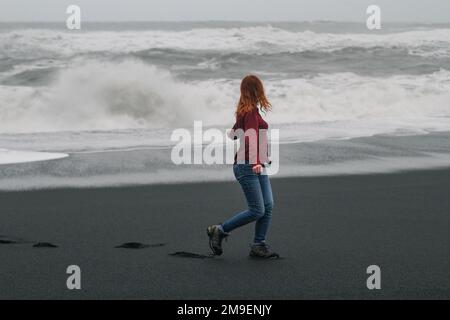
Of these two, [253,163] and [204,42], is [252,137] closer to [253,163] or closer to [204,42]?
[253,163]

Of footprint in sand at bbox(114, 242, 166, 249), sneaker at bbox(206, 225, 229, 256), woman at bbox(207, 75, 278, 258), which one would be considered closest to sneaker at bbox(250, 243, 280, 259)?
woman at bbox(207, 75, 278, 258)

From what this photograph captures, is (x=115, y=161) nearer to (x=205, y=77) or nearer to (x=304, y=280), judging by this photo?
(x=304, y=280)

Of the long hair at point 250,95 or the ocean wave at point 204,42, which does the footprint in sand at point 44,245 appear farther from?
the ocean wave at point 204,42

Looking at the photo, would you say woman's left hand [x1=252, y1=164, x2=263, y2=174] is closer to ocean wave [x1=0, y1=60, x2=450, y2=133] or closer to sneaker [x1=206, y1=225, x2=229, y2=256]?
sneaker [x1=206, y1=225, x2=229, y2=256]

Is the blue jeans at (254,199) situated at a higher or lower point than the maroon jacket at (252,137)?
lower

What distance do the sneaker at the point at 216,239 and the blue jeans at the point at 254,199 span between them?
51mm

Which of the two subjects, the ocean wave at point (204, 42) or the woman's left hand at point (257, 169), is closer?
the woman's left hand at point (257, 169)

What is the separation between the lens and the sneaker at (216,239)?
5746 mm

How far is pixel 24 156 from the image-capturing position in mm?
11078

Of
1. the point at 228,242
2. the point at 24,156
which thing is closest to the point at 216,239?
the point at 228,242

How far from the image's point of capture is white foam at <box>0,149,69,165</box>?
10663 mm

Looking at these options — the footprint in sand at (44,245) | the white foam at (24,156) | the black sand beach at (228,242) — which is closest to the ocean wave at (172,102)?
the white foam at (24,156)
